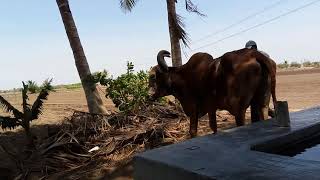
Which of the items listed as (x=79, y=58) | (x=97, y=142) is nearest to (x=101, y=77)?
(x=79, y=58)

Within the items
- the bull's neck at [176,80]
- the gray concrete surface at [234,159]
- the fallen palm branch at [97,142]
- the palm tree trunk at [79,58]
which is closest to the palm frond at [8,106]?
the fallen palm branch at [97,142]

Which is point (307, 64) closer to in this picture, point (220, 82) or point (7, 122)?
point (7, 122)

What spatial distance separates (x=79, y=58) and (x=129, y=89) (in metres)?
1.46

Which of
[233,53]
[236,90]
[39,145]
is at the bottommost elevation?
[39,145]

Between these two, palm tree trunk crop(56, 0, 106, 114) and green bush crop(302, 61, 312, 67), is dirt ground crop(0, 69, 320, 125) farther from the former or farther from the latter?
green bush crop(302, 61, 312, 67)

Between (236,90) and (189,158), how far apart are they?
3.44 meters

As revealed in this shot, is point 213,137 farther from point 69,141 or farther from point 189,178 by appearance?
point 69,141

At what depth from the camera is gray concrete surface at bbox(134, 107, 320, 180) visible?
3.82 m

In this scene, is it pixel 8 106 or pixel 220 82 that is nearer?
pixel 220 82

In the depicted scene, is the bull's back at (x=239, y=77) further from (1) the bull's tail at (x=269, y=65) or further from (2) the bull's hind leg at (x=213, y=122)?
(2) the bull's hind leg at (x=213, y=122)

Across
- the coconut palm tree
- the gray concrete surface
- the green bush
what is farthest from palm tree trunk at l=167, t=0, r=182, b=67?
the green bush

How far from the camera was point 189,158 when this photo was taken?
14.9ft

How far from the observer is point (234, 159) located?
4.36m

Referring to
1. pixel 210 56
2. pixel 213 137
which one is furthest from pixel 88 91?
pixel 213 137
